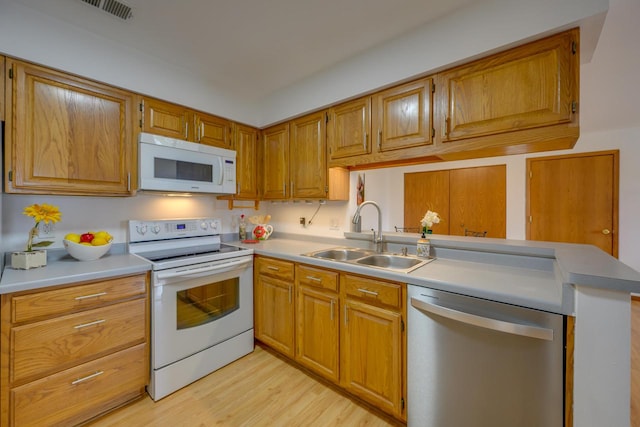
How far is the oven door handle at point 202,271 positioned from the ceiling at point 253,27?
1587 millimetres

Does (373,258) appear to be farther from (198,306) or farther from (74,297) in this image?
(74,297)

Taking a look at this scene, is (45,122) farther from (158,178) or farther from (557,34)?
(557,34)

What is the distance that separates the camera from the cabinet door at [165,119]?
6.54 ft

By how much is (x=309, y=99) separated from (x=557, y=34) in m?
1.63

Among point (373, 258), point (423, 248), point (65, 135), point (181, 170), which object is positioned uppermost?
point (65, 135)

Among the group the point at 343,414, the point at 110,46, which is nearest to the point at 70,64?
the point at 110,46

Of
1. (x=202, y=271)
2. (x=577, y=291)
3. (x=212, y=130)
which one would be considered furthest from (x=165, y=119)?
(x=577, y=291)

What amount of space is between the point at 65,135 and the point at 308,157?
A: 1.67 metres

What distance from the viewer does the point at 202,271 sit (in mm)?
1855

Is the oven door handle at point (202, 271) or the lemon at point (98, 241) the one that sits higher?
the lemon at point (98, 241)

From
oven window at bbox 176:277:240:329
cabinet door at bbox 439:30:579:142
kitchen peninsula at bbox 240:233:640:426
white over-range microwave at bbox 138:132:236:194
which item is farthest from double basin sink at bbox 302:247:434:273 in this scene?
white over-range microwave at bbox 138:132:236:194

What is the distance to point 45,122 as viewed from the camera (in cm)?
159

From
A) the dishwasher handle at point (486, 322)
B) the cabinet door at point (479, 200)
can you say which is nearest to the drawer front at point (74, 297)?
the dishwasher handle at point (486, 322)

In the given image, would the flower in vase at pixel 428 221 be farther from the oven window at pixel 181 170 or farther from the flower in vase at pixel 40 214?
the flower in vase at pixel 40 214
